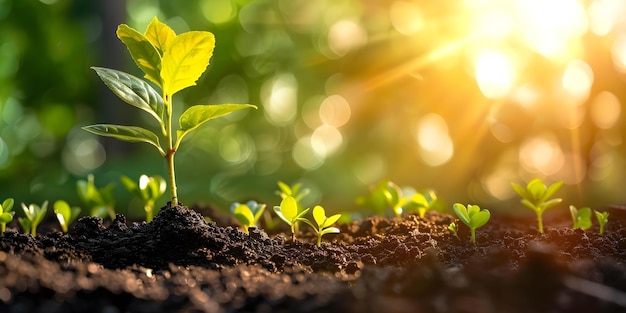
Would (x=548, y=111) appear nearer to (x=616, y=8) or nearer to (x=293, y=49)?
(x=616, y=8)

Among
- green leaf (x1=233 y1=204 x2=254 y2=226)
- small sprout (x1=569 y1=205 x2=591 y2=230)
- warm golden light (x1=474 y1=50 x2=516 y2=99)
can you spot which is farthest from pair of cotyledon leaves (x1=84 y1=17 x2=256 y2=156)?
warm golden light (x1=474 y1=50 x2=516 y2=99)

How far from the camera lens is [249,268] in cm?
131

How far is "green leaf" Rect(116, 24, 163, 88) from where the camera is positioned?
157 centimetres

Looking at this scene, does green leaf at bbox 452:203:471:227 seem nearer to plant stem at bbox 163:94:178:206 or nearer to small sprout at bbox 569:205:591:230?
small sprout at bbox 569:205:591:230

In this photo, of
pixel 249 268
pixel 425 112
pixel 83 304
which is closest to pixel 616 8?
pixel 425 112

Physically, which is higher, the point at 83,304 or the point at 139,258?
the point at 83,304

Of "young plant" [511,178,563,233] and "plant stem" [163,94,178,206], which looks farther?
"young plant" [511,178,563,233]

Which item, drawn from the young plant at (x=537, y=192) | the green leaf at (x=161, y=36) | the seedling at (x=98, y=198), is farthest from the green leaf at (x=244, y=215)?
the young plant at (x=537, y=192)

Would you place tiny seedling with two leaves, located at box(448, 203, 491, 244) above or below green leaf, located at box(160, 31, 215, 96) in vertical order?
below

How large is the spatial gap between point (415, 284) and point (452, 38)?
14.6 feet

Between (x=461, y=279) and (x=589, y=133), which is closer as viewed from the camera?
(x=461, y=279)

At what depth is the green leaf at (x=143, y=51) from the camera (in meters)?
1.57

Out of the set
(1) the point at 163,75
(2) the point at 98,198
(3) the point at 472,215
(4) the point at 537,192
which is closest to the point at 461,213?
(3) the point at 472,215

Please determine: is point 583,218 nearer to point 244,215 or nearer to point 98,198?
point 244,215
